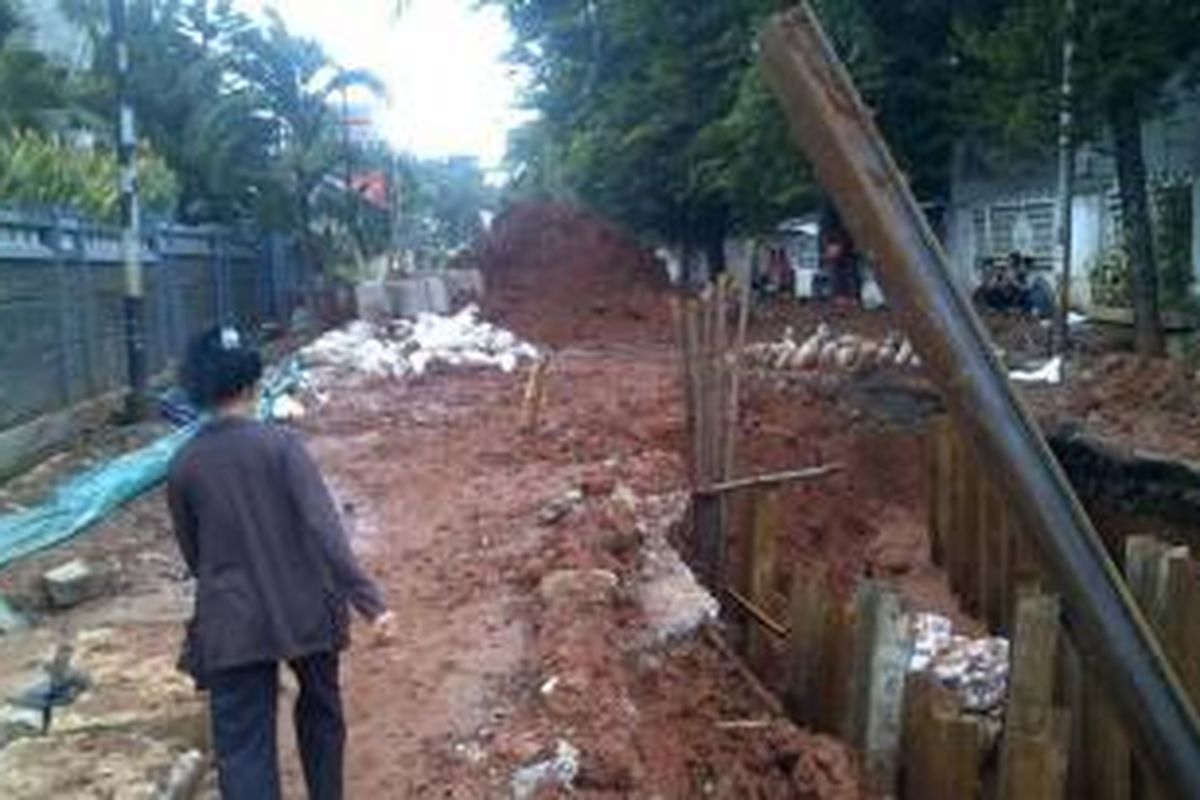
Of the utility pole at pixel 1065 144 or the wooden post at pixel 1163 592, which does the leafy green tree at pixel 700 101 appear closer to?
the utility pole at pixel 1065 144

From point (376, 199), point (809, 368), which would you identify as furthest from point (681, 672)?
point (376, 199)

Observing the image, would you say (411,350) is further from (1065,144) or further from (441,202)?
(441,202)

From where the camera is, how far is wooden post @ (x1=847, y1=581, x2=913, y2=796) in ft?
25.9

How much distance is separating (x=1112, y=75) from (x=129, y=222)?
10.6 metres

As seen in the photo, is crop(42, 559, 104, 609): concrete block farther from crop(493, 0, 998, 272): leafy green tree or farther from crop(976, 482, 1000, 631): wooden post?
crop(493, 0, 998, 272): leafy green tree

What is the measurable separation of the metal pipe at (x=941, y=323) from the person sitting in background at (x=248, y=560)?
1.90 meters

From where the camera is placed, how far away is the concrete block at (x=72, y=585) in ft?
32.3

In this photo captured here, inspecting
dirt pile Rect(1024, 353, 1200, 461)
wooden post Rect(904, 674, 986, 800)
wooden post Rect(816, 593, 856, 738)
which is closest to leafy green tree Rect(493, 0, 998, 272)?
dirt pile Rect(1024, 353, 1200, 461)

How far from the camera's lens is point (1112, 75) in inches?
766

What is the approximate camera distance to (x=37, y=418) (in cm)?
1546

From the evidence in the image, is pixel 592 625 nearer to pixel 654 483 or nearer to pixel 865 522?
pixel 654 483

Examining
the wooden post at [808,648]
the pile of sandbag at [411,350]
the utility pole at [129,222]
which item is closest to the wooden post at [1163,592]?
the wooden post at [808,648]

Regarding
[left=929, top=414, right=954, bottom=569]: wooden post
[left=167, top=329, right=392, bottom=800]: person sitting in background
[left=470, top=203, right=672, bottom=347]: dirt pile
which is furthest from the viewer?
[left=470, top=203, right=672, bottom=347]: dirt pile

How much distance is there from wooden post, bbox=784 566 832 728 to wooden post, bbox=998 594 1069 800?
5.74ft
